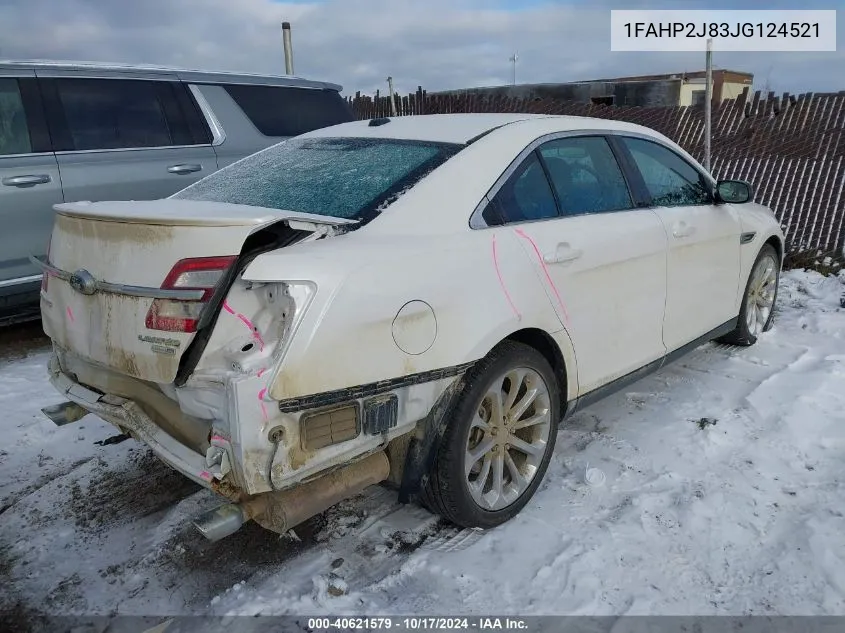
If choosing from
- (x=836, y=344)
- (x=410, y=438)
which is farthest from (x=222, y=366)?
(x=836, y=344)

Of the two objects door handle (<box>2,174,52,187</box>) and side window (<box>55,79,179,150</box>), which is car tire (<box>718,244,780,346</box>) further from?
door handle (<box>2,174,52,187</box>)

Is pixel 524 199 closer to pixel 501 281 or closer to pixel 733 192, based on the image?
pixel 501 281

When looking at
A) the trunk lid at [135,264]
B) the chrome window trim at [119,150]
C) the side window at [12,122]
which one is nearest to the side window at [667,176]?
the trunk lid at [135,264]

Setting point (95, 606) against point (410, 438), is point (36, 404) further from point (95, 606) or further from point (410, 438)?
point (410, 438)

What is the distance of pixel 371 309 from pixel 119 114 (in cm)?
405

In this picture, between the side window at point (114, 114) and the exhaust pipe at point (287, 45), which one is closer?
the side window at point (114, 114)

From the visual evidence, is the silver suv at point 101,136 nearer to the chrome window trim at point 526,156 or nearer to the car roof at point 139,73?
the car roof at point 139,73

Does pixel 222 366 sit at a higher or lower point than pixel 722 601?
higher

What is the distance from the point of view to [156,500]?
3.12 metres

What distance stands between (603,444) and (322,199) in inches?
74.8

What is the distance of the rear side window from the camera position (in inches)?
237

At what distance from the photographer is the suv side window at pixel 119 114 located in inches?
197

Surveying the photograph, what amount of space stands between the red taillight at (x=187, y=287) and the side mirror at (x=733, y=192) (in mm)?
3203

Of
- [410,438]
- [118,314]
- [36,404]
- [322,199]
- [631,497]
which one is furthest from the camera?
[36,404]
